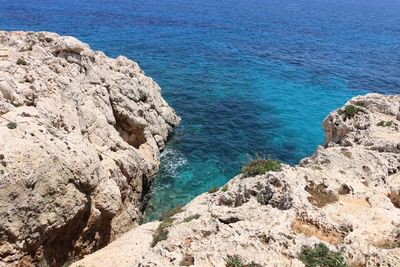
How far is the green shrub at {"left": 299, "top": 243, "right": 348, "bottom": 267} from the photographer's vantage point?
14.8 metres

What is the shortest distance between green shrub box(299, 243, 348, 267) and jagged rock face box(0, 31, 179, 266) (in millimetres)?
14697

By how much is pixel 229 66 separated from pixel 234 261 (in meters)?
67.6

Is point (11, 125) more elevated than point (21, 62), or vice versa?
point (21, 62)

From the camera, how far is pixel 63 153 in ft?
78.9

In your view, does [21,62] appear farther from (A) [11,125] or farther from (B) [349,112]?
(B) [349,112]

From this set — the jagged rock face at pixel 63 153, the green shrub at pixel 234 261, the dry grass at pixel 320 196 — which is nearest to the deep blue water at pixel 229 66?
the jagged rock face at pixel 63 153

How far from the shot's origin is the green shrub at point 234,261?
14.9 m

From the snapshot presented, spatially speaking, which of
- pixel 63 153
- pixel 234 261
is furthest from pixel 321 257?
pixel 63 153

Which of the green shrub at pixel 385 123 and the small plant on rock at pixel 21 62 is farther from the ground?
the small plant on rock at pixel 21 62

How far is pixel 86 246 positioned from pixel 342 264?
57.7 ft

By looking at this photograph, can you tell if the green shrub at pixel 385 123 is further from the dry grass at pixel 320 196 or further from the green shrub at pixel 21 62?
the green shrub at pixel 21 62

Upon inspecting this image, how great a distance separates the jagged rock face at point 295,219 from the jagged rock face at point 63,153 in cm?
298

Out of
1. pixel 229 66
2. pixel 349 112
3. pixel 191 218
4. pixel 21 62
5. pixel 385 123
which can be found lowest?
pixel 229 66

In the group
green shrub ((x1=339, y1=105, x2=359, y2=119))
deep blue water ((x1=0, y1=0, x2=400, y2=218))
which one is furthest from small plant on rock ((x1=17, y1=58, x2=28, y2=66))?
green shrub ((x1=339, y1=105, x2=359, y2=119))
